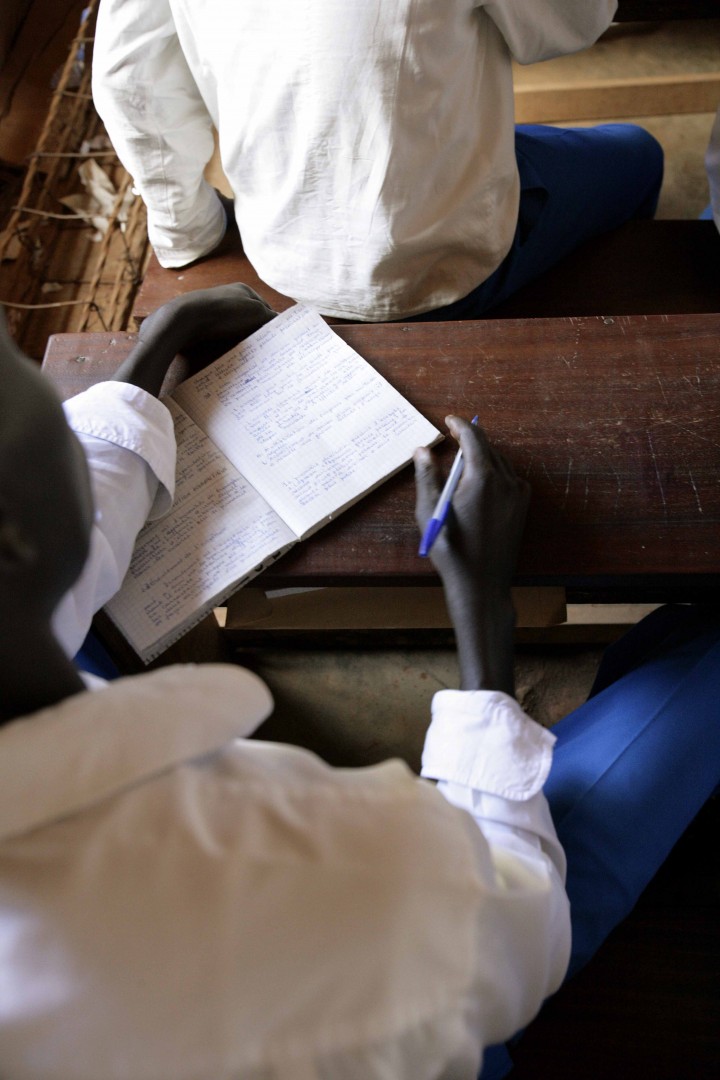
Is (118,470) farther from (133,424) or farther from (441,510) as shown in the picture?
(441,510)

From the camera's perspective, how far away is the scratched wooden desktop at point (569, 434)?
0.82 metres

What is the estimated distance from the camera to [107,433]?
32.7 inches

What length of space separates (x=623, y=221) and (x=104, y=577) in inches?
46.7

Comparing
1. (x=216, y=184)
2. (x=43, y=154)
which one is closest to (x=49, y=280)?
(x=43, y=154)

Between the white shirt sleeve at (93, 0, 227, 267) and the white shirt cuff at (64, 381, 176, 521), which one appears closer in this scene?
the white shirt cuff at (64, 381, 176, 521)

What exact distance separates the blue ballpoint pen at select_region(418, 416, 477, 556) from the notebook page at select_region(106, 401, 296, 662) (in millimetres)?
146

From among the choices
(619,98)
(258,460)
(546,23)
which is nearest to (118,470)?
(258,460)

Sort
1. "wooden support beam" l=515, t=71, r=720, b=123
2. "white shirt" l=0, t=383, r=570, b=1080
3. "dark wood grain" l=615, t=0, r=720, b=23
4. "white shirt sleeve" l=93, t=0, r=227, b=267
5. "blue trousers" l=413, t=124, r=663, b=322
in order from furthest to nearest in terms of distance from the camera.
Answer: "wooden support beam" l=515, t=71, r=720, b=123
"dark wood grain" l=615, t=0, r=720, b=23
"blue trousers" l=413, t=124, r=663, b=322
"white shirt sleeve" l=93, t=0, r=227, b=267
"white shirt" l=0, t=383, r=570, b=1080

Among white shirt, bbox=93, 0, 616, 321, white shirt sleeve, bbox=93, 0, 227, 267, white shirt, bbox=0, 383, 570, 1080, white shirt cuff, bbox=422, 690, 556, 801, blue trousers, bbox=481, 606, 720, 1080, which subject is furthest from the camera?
white shirt sleeve, bbox=93, 0, 227, 267

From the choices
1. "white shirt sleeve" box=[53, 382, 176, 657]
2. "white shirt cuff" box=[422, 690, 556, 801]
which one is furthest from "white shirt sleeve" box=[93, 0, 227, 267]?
"white shirt cuff" box=[422, 690, 556, 801]

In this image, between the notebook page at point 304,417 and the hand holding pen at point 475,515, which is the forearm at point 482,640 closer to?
the hand holding pen at point 475,515

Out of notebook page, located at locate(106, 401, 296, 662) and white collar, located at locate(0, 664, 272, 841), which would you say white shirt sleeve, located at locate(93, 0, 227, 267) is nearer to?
notebook page, located at locate(106, 401, 296, 662)

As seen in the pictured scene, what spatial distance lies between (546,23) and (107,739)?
107 centimetres

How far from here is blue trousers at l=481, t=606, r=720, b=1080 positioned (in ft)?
2.56
